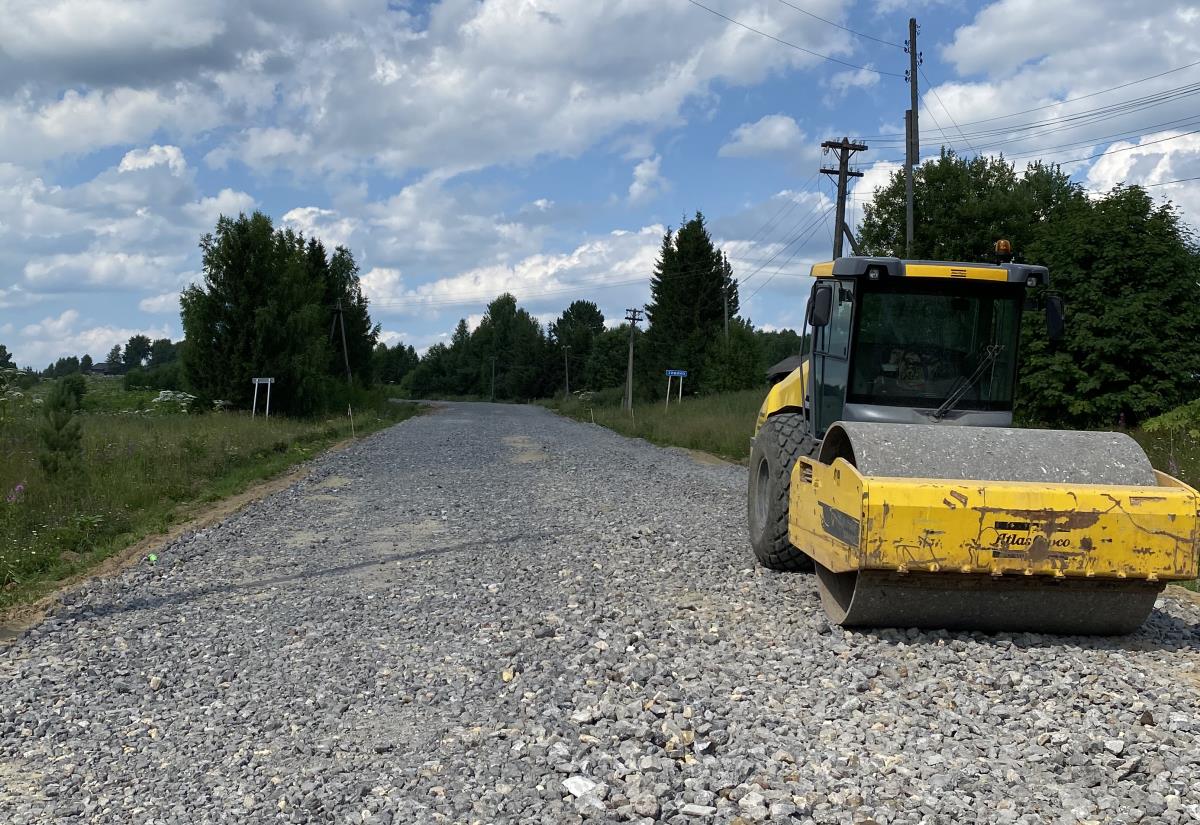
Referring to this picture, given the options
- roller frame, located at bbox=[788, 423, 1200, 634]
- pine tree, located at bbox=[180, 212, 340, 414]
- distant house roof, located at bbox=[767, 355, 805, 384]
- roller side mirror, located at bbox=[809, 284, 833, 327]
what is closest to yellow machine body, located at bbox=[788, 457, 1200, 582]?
roller frame, located at bbox=[788, 423, 1200, 634]

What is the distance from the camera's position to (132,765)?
4.38 meters

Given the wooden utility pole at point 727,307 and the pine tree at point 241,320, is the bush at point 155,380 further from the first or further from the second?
the wooden utility pole at point 727,307

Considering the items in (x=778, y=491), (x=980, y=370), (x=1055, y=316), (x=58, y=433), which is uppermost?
(x=1055, y=316)

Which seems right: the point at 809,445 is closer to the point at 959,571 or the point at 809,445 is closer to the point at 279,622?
the point at 959,571

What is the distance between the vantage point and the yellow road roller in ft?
18.0

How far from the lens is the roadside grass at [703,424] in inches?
985

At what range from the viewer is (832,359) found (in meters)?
8.09

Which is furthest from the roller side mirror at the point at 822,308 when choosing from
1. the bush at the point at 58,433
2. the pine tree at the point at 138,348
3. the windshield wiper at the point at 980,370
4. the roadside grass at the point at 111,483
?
the pine tree at the point at 138,348

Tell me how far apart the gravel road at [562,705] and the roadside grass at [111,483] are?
152 cm

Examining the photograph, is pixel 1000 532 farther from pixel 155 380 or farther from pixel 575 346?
pixel 575 346

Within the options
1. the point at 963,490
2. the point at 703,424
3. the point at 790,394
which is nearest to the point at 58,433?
the point at 790,394

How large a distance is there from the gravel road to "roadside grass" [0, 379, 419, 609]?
1524mm

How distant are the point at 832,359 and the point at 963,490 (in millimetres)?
2692

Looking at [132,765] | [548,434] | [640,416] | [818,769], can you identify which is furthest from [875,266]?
[640,416]
